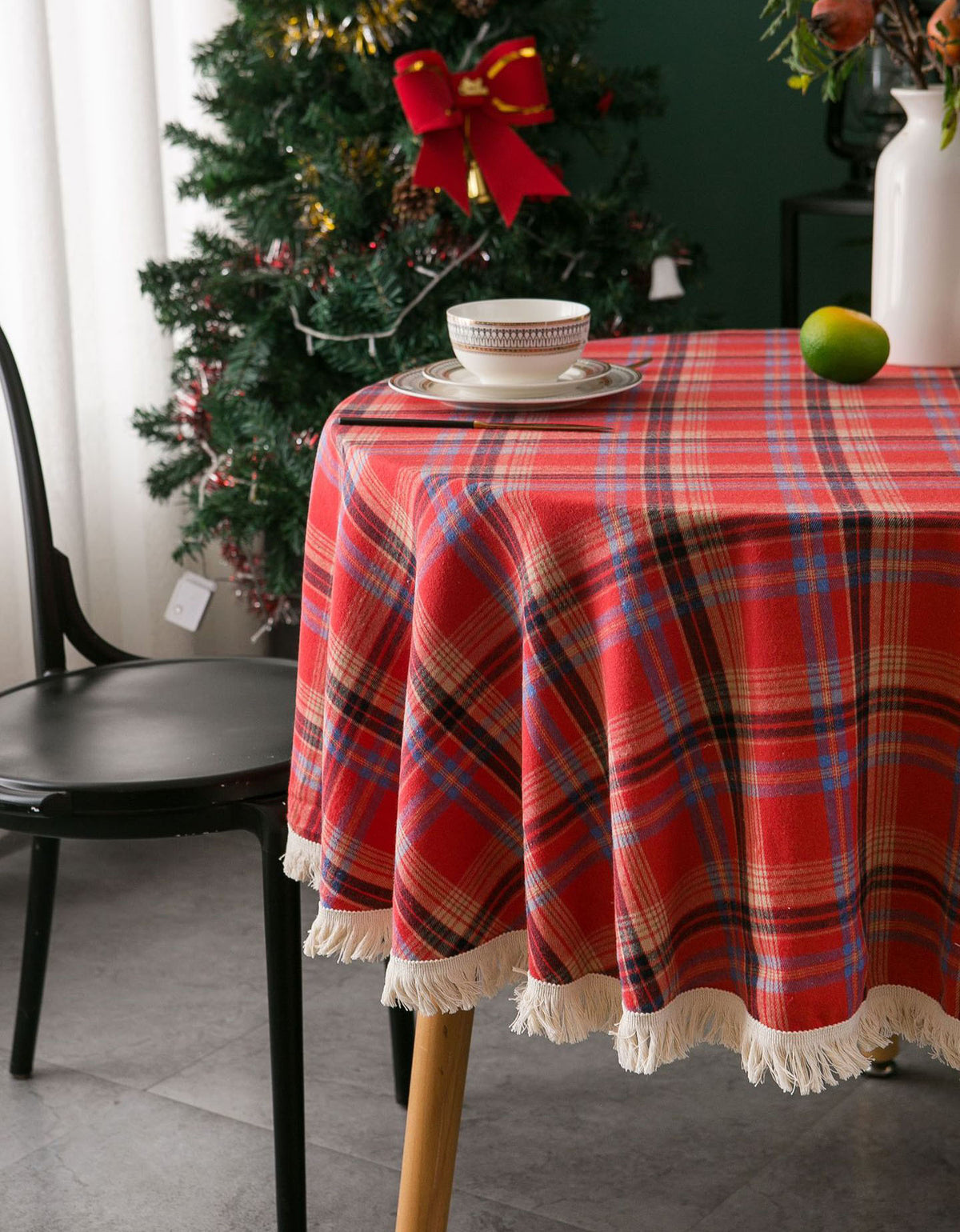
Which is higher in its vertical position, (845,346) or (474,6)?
(474,6)

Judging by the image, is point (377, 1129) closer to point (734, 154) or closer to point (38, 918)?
point (38, 918)

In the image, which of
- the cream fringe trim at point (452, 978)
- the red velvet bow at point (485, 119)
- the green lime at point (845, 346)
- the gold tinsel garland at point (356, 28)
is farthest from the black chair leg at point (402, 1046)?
the gold tinsel garland at point (356, 28)

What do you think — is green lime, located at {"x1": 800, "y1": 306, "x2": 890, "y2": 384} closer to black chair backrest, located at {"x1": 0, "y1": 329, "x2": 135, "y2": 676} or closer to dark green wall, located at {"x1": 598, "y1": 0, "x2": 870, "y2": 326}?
black chair backrest, located at {"x1": 0, "y1": 329, "x2": 135, "y2": 676}

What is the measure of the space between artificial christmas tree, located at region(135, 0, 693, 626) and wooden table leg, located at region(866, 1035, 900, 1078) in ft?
2.99

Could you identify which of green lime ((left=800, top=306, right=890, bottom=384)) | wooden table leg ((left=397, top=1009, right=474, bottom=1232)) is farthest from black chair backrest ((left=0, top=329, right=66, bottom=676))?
green lime ((left=800, top=306, right=890, bottom=384))

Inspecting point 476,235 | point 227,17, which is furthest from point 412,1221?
point 227,17

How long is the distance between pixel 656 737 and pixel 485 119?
1.04 meters

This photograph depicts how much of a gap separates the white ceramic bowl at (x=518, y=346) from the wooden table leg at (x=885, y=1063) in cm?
81

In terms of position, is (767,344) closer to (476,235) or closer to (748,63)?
(476,235)

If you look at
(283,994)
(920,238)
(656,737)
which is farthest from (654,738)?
(920,238)

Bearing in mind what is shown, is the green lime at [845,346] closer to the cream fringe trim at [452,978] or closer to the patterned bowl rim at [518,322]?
the patterned bowl rim at [518,322]

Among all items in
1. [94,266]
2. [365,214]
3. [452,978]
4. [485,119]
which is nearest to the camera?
[452,978]

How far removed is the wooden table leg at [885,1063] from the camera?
1.58m

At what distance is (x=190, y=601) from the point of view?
2312 millimetres
